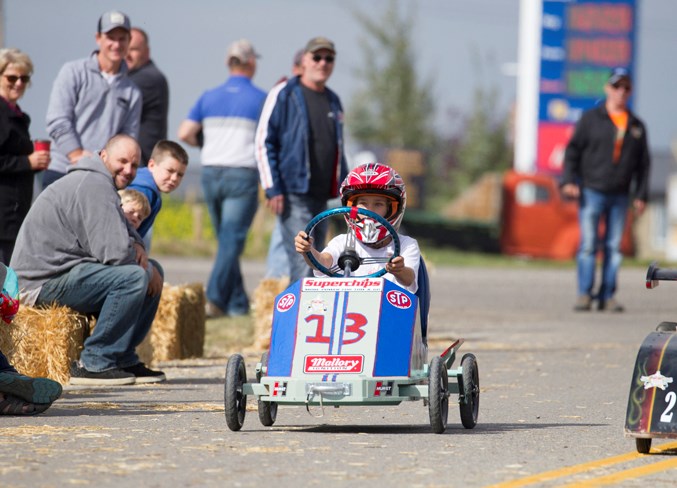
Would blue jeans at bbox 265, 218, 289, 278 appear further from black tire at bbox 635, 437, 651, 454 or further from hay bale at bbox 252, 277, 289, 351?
black tire at bbox 635, 437, 651, 454

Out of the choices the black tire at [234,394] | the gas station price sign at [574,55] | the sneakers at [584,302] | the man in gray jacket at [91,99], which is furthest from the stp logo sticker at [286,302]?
the gas station price sign at [574,55]

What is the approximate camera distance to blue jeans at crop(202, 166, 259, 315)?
47.4 feet

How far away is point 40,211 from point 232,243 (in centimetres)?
498

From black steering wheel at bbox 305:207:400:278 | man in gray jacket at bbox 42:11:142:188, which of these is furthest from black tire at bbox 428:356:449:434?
man in gray jacket at bbox 42:11:142:188

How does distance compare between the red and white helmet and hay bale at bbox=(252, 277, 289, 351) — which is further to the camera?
hay bale at bbox=(252, 277, 289, 351)

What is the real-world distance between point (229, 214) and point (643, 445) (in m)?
8.12

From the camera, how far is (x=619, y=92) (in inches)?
666

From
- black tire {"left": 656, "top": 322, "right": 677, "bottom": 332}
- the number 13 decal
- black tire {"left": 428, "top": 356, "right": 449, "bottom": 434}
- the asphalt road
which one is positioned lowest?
the asphalt road

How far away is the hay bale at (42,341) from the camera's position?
9.50m

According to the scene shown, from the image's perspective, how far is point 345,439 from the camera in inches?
286

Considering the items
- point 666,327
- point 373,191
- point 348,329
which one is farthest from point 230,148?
point 666,327

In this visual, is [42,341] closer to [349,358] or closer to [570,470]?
[349,358]

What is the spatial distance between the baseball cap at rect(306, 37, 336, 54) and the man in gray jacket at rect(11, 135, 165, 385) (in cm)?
299

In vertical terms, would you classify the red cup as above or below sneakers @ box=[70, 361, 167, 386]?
above
